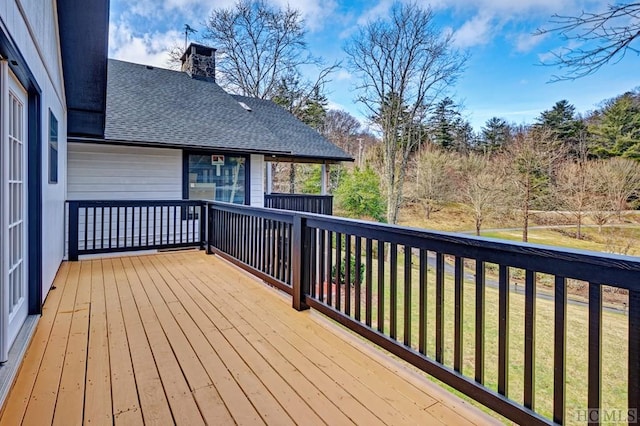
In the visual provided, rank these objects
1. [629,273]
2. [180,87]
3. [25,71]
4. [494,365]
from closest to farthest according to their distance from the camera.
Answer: [629,273] → [25,71] → [494,365] → [180,87]

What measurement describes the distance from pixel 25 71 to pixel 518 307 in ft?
28.7

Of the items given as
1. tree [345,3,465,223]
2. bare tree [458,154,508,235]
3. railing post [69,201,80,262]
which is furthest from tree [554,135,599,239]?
railing post [69,201,80,262]

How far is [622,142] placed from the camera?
13594 mm

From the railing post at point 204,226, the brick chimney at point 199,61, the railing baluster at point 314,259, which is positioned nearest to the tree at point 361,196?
the brick chimney at point 199,61

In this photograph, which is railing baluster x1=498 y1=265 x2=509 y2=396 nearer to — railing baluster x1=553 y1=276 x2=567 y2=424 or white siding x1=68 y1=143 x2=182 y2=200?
railing baluster x1=553 y1=276 x2=567 y2=424

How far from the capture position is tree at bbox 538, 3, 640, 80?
101 inches

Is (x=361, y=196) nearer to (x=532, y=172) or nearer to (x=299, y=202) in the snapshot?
(x=299, y=202)

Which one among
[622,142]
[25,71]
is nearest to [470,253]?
[25,71]

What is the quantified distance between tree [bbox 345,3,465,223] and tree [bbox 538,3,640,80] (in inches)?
543

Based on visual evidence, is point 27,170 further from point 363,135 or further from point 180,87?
point 363,135

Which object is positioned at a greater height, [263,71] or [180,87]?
[263,71]

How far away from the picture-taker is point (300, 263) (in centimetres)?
327

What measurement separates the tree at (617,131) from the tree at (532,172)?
141cm

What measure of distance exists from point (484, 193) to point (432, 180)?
3226mm
